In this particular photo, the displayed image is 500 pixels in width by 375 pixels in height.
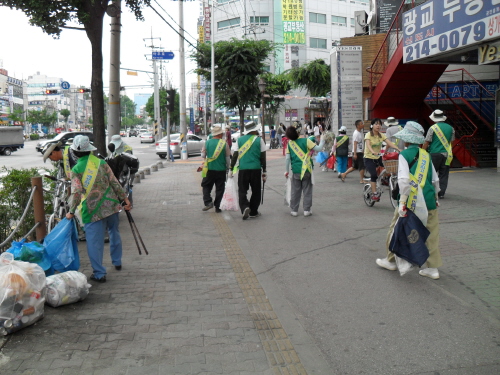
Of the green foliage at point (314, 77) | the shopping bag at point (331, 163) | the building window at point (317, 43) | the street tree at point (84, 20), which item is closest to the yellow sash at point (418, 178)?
the street tree at point (84, 20)

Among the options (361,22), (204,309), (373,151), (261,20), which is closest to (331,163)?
(373,151)

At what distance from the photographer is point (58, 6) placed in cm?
930

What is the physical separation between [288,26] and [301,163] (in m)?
52.3

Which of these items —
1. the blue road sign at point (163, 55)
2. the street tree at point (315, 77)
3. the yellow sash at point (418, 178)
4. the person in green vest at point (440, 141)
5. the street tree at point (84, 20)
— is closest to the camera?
the yellow sash at point (418, 178)

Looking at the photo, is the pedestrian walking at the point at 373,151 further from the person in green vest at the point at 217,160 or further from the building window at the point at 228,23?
the building window at the point at 228,23

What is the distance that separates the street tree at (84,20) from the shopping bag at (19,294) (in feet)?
19.1

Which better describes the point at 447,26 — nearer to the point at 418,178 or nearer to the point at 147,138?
the point at 418,178

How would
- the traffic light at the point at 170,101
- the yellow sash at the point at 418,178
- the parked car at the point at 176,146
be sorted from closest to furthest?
1. the yellow sash at the point at 418,178
2. the traffic light at the point at 170,101
3. the parked car at the point at 176,146

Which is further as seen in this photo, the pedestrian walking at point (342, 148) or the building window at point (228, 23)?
the building window at point (228, 23)

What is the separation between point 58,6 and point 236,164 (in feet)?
14.0

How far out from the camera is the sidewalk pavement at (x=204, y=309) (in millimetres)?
3887

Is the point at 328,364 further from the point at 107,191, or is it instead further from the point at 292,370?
the point at 107,191

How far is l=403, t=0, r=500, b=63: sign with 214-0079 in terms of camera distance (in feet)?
38.3

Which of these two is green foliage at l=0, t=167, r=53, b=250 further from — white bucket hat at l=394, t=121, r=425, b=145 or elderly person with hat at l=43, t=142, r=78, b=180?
white bucket hat at l=394, t=121, r=425, b=145
